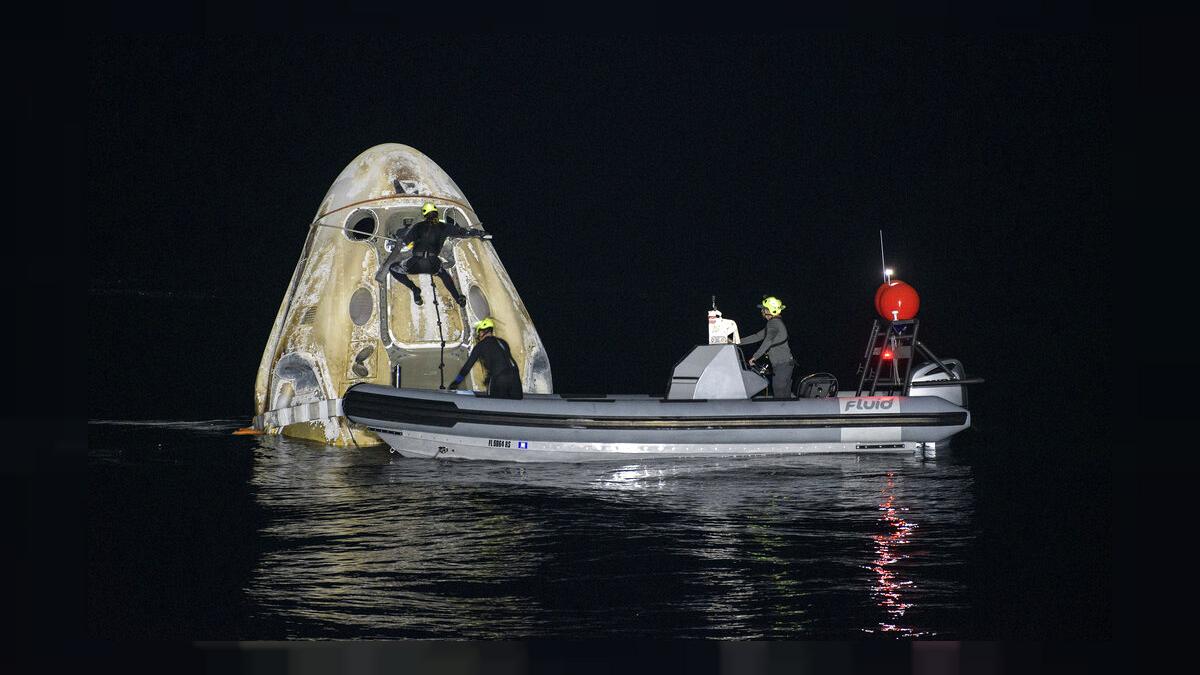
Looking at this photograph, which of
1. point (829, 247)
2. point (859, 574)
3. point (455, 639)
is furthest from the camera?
point (829, 247)

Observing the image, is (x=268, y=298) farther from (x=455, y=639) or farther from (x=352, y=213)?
(x=455, y=639)

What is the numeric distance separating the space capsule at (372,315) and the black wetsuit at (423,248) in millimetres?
158

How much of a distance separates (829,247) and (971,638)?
87.0 metres

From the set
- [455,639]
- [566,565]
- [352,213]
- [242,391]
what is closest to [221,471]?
[352,213]

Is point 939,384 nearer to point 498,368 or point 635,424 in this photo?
point 635,424

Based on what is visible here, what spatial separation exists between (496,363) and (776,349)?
330cm

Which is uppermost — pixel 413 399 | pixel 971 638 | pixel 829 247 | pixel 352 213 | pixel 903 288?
pixel 829 247

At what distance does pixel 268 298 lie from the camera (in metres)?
102

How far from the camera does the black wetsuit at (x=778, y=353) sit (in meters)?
15.4

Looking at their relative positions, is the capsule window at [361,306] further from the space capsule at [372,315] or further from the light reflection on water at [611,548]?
the light reflection on water at [611,548]

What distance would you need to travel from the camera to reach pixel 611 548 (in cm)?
1057

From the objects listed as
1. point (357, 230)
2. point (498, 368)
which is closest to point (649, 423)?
point (498, 368)

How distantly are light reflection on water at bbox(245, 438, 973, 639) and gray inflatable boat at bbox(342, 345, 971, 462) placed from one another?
23 centimetres

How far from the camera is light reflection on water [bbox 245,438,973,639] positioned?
8.49 m
